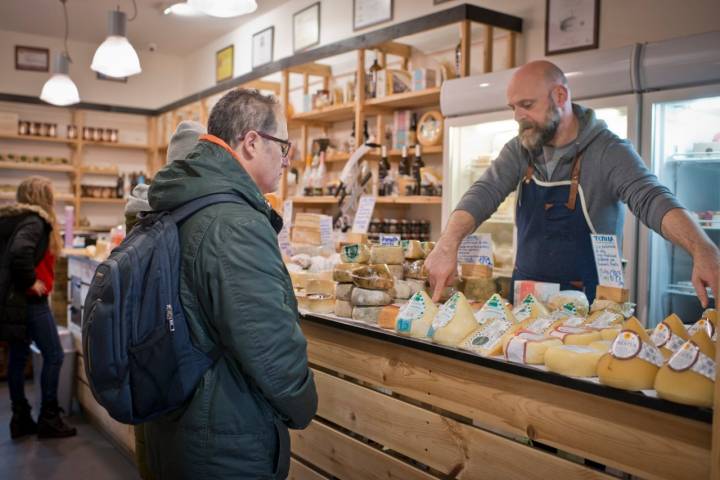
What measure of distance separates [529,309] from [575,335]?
37 cm

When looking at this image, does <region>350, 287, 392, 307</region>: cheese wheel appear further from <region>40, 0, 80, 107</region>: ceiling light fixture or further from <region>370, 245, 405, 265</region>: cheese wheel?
<region>40, 0, 80, 107</region>: ceiling light fixture

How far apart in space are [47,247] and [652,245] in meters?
3.80

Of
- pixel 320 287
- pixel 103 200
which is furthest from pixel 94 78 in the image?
pixel 320 287

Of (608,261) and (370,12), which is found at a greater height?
(370,12)

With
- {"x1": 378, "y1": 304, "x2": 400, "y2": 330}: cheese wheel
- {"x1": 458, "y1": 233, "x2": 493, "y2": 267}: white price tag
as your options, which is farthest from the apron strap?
{"x1": 378, "y1": 304, "x2": 400, "y2": 330}: cheese wheel

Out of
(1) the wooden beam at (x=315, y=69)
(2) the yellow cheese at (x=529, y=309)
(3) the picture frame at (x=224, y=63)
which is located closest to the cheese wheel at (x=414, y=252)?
(2) the yellow cheese at (x=529, y=309)

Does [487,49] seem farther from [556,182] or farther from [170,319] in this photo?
[170,319]

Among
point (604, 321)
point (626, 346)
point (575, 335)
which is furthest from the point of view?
point (604, 321)

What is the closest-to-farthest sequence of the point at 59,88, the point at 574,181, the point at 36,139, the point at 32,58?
1. the point at 574,181
2. the point at 59,88
3. the point at 36,139
4. the point at 32,58

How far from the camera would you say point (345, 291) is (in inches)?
102

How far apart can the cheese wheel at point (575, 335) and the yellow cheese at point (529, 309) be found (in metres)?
0.21

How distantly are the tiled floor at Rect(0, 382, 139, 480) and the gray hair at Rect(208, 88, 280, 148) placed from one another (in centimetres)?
283

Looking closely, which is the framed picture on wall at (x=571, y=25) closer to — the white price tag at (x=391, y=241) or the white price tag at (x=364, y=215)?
the white price tag at (x=364, y=215)

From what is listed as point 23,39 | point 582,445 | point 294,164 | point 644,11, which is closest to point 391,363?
point 582,445
